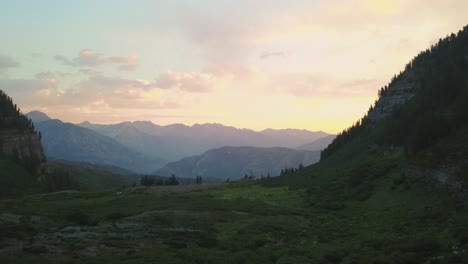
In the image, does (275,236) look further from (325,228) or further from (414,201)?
(414,201)

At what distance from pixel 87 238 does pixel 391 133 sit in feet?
283

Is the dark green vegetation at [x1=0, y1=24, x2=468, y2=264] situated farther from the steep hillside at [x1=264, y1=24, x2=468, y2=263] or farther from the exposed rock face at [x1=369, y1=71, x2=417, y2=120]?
the exposed rock face at [x1=369, y1=71, x2=417, y2=120]

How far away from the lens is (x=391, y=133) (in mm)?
104188

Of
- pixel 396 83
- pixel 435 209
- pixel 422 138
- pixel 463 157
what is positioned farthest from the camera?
pixel 396 83

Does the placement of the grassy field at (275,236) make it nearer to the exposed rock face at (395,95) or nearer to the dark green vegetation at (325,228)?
the dark green vegetation at (325,228)

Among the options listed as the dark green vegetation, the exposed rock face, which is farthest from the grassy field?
the exposed rock face

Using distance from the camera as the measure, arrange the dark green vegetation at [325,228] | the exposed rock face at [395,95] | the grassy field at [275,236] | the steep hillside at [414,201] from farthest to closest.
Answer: the exposed rock face at [395,95] → the dark green vegetation at [325,228] → the grassy field at [275,236] → the steep hillside at [414,201]

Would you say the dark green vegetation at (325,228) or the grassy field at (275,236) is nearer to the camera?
the grassy field at (275,236)

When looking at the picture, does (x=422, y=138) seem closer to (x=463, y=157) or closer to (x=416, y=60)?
(x=463, y=157)

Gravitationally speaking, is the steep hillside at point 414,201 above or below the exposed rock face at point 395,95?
below

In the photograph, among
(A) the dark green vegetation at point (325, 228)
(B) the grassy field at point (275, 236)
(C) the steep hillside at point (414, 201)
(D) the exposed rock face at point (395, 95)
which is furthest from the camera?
(D) the exposed rock face at point (395, 95)

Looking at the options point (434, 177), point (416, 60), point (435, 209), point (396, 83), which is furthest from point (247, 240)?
point (416, 60)

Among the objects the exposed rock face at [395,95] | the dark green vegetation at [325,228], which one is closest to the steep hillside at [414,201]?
the dark green vegetation at [325,228]

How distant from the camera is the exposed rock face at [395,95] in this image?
497 ft
